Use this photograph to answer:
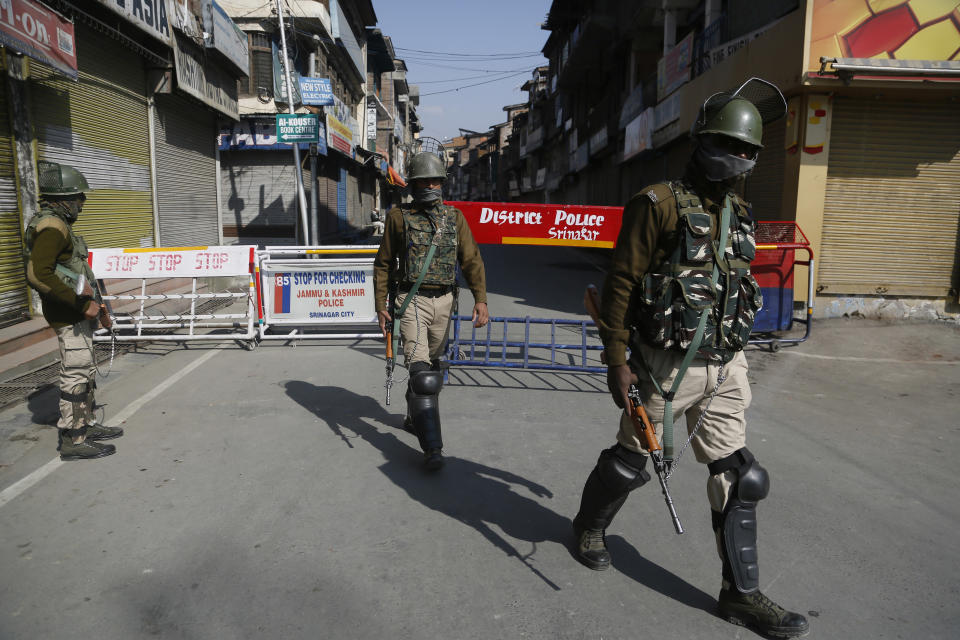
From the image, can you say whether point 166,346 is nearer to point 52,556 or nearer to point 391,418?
point 391,418

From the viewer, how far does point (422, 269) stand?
453 cm

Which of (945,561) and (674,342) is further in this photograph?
(945,561)

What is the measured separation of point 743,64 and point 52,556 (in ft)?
39.4

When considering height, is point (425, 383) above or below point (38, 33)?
below

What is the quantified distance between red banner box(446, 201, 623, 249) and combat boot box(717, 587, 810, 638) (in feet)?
21.4

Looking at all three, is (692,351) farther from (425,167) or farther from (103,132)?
(103,132)

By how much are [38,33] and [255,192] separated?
14980 millimetres

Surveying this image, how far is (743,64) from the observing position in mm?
11562

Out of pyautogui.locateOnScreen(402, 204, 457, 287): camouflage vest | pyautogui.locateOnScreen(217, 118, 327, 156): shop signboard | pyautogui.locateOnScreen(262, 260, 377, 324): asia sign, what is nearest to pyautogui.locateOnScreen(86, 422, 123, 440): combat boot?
pyautogui.locateOnScreen(402, 204, 457, 287): camouflage vest

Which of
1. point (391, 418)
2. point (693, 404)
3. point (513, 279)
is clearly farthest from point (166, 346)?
point (513, 279)

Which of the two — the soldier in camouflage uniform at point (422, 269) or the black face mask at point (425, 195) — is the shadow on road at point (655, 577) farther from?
the black face mask at point (425, 195)

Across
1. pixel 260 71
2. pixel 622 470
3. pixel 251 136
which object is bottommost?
pixel 622 470

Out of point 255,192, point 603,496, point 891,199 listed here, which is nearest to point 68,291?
point 603,496

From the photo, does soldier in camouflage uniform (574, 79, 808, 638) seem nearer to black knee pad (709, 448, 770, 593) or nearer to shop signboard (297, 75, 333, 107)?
black knee pad (709, 448, 770, 593)
